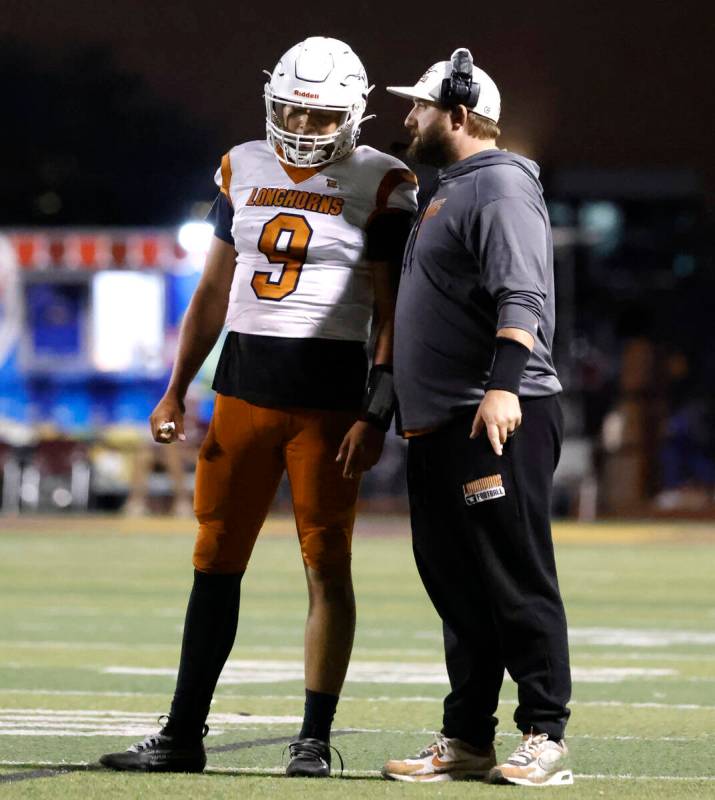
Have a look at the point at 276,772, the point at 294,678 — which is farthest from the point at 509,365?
the point at 294,678

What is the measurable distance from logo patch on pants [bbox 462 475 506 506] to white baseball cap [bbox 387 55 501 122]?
1058 mm

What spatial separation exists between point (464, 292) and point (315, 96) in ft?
2.53

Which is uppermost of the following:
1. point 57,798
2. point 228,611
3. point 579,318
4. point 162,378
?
point 579,318

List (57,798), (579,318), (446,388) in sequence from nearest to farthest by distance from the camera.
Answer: (57,798) < (446,388) < (579,318)

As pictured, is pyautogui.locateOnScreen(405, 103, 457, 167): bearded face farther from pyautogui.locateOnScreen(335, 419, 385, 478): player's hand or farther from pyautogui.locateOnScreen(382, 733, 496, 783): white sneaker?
pyautogui.locateOnScreen(382, 733, 496, 783): white sneaker

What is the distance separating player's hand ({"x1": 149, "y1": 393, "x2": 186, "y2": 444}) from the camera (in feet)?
21.5

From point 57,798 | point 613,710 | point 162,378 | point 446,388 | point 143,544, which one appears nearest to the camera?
point 57,798

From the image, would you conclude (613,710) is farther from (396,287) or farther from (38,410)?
(38,410)

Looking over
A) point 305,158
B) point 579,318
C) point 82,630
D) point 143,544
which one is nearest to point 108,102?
point 579,318

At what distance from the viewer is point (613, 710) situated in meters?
8.01

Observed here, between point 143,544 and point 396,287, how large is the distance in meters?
14.3

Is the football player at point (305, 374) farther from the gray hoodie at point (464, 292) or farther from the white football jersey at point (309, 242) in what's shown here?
the gray hoodie at point (464, 292)

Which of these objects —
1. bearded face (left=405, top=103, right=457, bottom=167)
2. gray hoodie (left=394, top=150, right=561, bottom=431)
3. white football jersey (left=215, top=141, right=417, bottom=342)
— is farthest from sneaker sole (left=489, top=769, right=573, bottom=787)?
bearded face (left=405, top=103, right=457, bottom=167)

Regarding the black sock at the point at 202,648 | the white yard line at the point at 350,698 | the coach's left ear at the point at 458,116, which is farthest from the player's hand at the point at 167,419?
the white yard line at the point at 350,698
